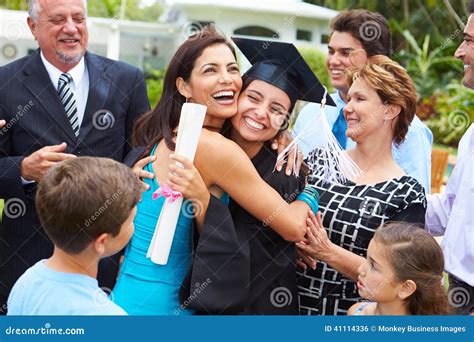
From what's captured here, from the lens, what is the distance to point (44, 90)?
323 cm

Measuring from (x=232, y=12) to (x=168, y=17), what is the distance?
5.70 metres

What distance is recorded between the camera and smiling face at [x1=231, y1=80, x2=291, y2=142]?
2707mm

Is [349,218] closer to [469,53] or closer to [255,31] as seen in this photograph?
[469,53]

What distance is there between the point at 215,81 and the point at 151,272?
723mm

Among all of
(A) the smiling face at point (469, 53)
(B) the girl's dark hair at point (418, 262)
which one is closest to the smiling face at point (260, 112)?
(B) the girl's dark hair at point (418, 262)

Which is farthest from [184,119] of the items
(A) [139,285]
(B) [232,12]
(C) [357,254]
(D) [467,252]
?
(B) [232,12]

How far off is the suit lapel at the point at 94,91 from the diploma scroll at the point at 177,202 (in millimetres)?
844

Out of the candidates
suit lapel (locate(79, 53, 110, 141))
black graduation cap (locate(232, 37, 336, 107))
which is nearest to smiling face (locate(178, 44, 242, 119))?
black graduation cap (locate(232, 37, 336, 107))

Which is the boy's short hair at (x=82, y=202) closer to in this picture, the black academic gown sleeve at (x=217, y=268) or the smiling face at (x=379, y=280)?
the black academic gown sleeve at (x=217, y=268)

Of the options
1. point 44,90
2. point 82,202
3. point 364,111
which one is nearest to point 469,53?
point 364,111

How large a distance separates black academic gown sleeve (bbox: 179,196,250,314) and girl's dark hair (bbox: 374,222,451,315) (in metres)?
0.53

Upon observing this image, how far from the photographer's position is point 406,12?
69.4ft

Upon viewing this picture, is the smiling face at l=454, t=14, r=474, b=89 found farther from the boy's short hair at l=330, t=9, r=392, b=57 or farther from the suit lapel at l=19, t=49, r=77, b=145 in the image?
the suit lapel at l=19, t=49, r=77, b=145
